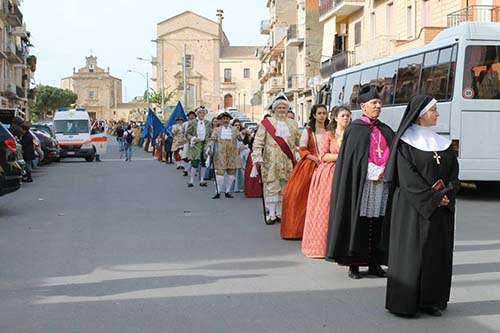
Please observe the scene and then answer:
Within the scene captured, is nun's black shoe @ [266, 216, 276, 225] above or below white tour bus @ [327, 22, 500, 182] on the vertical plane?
below

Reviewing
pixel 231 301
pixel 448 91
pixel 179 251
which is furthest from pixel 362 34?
pixel 231 301

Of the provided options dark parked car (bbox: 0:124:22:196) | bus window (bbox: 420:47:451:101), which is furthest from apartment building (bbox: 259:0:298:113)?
dark parked car (bbox: 0:124:22:196)

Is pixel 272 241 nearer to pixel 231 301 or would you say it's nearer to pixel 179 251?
pixel 179 251

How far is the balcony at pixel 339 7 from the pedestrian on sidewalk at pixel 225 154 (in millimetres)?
24880

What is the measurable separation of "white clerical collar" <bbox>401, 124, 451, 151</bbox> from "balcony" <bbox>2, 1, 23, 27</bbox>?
59567 millimetres

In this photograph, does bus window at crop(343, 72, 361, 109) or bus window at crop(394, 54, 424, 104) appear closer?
bus window at crop(394, 54, 424, 104)

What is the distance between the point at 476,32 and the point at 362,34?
24690 millimetres

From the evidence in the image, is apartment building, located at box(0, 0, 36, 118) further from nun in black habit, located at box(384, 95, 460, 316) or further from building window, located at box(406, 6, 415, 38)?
nun in black habit, located at box(384, 95, 460, 316)

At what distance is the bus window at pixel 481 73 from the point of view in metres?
16.3

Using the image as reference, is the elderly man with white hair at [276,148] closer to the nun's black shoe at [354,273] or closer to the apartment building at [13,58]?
the nun's black shoe at [354,273]

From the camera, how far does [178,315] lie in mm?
6684

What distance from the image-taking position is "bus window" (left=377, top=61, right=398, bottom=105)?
19.7 meters

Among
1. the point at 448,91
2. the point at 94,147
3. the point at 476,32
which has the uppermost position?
the point at 476,32

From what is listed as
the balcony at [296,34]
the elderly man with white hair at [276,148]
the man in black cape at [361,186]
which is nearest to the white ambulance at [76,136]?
the balcony at [296,34]
